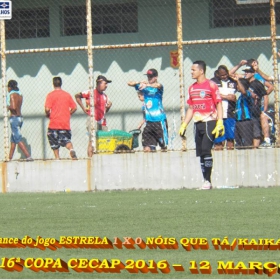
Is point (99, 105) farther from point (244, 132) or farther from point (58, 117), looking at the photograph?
point (244, 132)

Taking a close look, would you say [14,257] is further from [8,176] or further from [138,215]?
[8,176]

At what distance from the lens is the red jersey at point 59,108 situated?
18391 mm

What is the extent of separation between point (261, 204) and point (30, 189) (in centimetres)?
595

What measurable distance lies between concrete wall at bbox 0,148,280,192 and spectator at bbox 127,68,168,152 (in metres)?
0.78

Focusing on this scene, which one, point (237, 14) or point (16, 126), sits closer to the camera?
point (16, 126)

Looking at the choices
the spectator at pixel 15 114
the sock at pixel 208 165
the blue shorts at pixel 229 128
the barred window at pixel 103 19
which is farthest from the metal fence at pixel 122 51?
the sock at pixel 208 165

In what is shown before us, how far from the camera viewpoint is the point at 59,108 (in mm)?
18391

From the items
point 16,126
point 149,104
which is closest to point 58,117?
point 16,126

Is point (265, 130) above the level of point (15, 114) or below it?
below

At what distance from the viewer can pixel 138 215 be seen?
11.5 metres

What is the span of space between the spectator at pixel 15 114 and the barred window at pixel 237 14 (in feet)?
15.7

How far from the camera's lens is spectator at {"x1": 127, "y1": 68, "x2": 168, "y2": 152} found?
692 inches

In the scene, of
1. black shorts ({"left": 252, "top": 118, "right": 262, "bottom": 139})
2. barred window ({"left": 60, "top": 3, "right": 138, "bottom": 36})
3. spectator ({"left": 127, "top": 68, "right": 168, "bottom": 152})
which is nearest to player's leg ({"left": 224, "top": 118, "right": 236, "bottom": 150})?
black shorts ({"left": 252, "top": 118, "right": 262, "bottom": 139})

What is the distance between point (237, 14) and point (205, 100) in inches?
220
